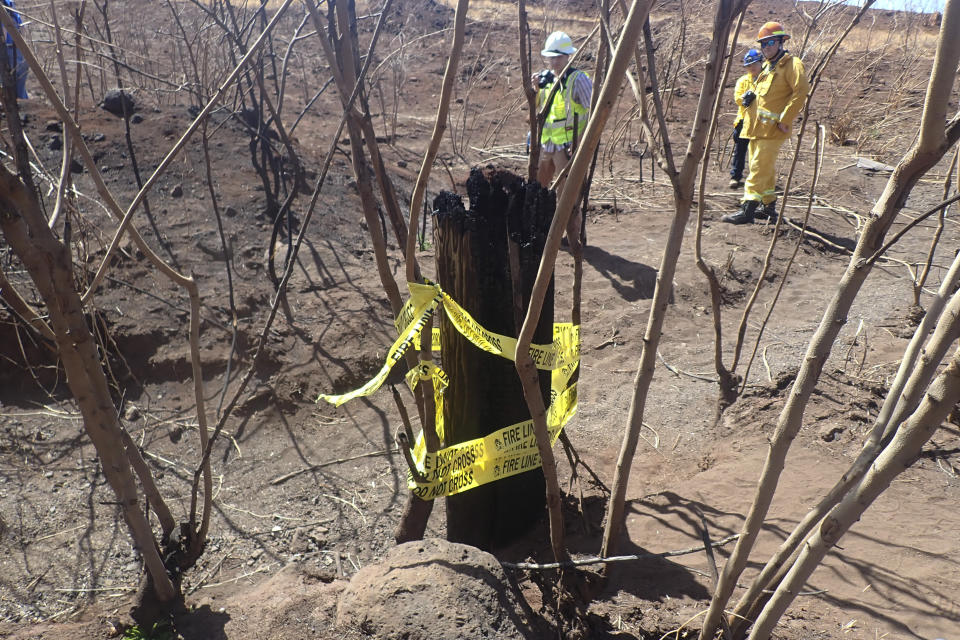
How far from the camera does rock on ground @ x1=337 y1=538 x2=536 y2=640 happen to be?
1500 millimetres

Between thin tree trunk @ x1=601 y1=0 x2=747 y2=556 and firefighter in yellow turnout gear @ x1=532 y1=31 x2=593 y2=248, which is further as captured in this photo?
firefighter in yellow turnout gear @ x1=532 y1=31 x2=593 y2=248

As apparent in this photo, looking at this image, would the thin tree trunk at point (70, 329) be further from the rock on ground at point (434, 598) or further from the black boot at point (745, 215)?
the black boot at point (745, 215)

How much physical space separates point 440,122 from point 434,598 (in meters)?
1.08

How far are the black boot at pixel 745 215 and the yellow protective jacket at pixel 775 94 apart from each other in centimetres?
65

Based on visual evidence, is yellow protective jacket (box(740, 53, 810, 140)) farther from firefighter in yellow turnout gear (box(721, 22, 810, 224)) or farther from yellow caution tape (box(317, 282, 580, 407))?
yellow caution tape (box(317, 282, 580, 407))

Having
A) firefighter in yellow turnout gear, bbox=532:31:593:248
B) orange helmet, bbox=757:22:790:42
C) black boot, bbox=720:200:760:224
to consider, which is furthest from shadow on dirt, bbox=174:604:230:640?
orange helmet, bbox=757:22:790:42

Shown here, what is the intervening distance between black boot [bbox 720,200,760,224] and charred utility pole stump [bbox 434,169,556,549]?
4.81 metres

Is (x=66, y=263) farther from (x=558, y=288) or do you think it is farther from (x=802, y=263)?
(x=802, y=263)

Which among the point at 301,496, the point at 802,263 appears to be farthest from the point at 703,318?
the point at 301,496

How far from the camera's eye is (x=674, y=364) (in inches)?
153

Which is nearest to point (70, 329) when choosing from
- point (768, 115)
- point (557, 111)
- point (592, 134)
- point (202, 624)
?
point (202, 624)

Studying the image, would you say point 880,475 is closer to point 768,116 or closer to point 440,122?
point 440,122

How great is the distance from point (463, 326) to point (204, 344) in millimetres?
2741

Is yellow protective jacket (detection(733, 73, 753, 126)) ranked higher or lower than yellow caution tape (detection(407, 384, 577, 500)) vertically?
higher
